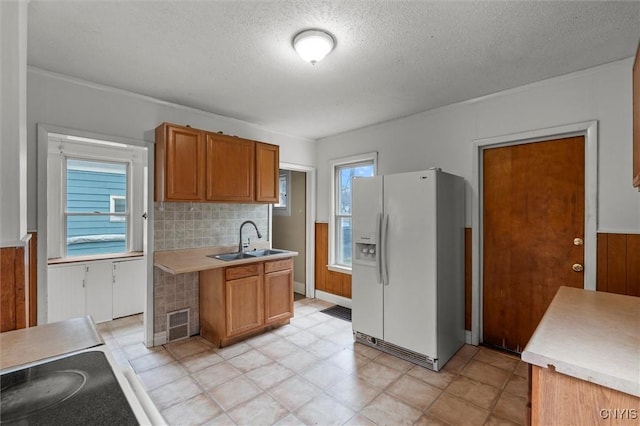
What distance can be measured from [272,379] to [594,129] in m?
3.29

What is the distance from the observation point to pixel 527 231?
2.72 m

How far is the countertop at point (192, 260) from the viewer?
269cm

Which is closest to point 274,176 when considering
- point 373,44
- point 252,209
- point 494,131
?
point 252,209

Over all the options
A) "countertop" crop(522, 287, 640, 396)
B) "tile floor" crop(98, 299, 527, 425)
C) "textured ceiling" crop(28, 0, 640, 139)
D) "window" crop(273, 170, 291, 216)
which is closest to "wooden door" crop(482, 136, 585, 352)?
"tile floor" crop(98, 299, 527, 425)

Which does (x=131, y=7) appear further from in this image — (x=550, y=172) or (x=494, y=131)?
(x=550, y=172)

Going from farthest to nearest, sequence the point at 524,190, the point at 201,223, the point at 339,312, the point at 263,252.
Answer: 1. the point at 339,312
2. the point at 263,252
3. the point at 201,223
4. the point at 524,190

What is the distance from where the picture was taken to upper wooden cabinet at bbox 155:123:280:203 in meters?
2.85

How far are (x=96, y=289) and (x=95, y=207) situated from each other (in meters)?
1.08

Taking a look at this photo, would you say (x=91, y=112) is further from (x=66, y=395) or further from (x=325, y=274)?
(x=325, y=274)

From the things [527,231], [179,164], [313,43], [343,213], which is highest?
[313,43]

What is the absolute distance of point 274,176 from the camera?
369 centimetres

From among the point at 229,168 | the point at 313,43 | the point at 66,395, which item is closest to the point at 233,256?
the point at 229,168

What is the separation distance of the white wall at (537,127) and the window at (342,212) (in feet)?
1.53

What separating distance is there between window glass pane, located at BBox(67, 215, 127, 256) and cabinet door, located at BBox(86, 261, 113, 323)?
42 centimetres
